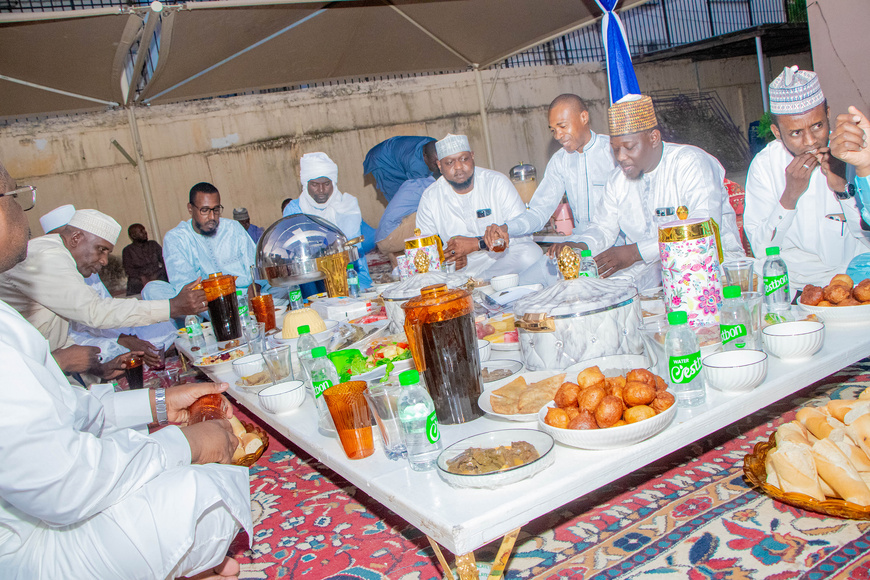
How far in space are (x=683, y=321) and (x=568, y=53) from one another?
14817 mm

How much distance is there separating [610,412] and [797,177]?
2395 mm

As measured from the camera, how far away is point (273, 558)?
7.29 feet

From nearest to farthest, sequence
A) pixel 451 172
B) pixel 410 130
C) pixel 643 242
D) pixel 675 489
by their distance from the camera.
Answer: pixel 675 489 < pixel 643 242 < pixel 451 172 < pixel 410 130

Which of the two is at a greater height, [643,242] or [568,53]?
[568,53]

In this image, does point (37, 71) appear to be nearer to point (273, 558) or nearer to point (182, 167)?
point (182, 167)

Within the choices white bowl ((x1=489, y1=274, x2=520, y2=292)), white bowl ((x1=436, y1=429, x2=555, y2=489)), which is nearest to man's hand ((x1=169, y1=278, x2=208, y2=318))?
white bowl ((x1=489, y1=274, x2=520, y2=292))

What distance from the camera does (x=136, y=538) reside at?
67.9 inches

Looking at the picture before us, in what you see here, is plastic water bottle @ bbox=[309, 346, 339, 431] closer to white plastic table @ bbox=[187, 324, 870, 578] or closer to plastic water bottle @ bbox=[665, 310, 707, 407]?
white plastic table @ bbox=[187, 324, 870, 578]

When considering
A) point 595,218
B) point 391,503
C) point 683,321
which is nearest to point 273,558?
point 391,503

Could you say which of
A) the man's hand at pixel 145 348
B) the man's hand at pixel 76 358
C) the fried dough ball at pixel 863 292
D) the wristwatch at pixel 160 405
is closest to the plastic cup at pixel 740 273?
the fried dough ball at pixel 863 292

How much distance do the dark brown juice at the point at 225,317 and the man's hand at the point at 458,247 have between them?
146 centimetres

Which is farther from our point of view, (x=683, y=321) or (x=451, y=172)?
(x=451, y=172)

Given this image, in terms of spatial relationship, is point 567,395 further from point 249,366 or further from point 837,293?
point 249,366

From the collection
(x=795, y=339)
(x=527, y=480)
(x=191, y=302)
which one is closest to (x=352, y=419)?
(x=527, y=480)
